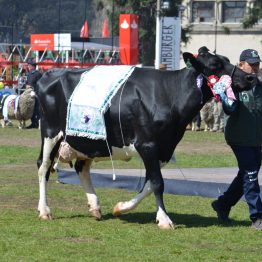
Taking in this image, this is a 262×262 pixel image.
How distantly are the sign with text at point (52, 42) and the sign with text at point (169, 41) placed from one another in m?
14.6

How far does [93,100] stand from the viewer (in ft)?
37.2

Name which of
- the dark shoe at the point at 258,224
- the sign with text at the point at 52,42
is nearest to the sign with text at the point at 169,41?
the sign with text at the point at 52,42

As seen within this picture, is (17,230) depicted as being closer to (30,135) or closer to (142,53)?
(30,135)

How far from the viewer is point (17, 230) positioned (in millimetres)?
10508

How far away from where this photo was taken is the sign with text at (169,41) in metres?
34.8

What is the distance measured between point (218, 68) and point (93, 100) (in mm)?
1532

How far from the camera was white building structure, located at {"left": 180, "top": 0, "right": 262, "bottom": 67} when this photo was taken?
79.0 meters

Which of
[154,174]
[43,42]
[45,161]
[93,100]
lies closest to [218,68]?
→ [154,174]

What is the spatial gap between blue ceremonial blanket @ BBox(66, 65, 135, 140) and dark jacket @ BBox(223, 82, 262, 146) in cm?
142

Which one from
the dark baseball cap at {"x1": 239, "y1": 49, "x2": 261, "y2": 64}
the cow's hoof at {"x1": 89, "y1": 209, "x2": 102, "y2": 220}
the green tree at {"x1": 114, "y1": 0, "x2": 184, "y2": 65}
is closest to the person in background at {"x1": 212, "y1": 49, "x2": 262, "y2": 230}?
the dark baseball cap at {"x1": 239, "y1": 49, "x2": 261, "y2": 64}

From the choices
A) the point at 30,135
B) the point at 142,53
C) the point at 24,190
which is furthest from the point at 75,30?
the point at 24,190

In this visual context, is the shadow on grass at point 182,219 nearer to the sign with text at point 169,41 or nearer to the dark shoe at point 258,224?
the dark shoe at point 258,224

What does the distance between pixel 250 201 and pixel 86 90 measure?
2.32m

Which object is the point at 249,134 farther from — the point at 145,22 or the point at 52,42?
the point at 145,22
